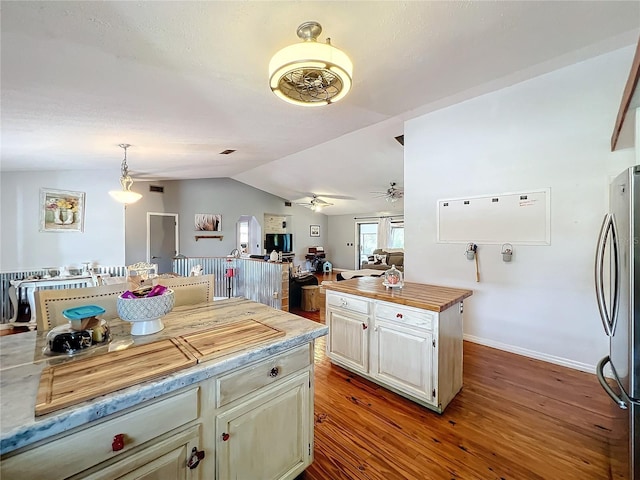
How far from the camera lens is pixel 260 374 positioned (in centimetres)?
119

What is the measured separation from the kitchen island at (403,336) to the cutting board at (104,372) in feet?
5.09

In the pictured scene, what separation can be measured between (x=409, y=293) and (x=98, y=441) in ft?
6.83

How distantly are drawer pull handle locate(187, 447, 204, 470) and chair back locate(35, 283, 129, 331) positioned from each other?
96cm

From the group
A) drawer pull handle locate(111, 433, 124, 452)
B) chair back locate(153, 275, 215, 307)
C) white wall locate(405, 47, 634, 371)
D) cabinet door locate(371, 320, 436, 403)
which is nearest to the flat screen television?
white wall locate(405, 47, 634, 371)

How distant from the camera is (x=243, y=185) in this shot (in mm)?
8344

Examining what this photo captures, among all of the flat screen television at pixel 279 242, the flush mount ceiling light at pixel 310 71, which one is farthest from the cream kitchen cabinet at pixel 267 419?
the flat screen television at pixel 279 242

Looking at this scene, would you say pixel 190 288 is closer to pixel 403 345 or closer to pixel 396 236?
pixel 403 345

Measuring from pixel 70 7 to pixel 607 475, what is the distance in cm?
371

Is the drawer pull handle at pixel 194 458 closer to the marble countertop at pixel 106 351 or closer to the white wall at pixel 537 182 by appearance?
the marble countertop at pixel 106 351

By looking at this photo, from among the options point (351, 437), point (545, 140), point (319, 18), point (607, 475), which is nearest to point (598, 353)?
point (607, 475)

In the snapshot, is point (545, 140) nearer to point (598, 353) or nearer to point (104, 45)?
point (598, 353)

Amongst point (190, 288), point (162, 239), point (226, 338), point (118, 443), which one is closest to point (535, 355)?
point (226, 338)

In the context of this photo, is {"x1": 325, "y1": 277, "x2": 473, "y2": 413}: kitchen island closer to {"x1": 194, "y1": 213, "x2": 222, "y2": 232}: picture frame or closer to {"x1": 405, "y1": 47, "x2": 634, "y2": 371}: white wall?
{"x1": 405, "y1": 47, "x2": 634, "y2": 371}: white wall

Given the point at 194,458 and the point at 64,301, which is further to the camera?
the point at 64,301
